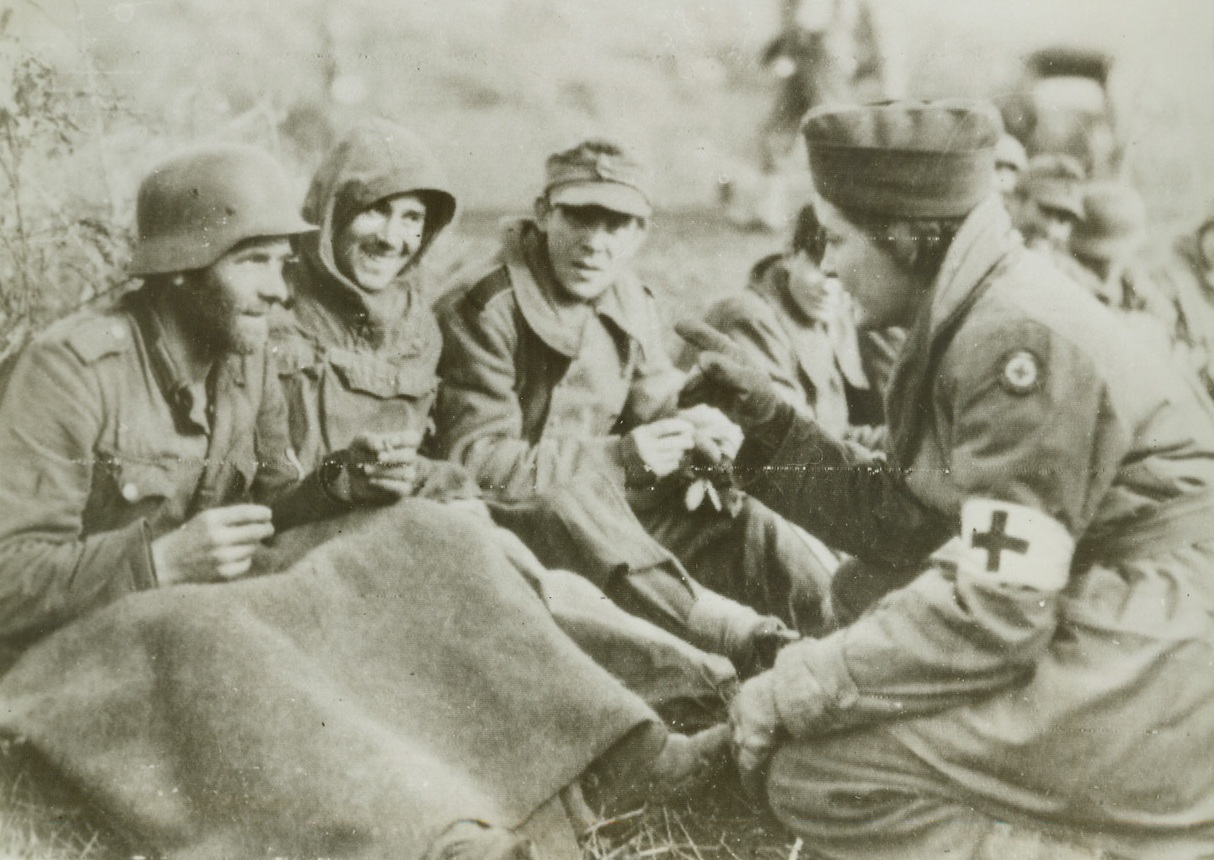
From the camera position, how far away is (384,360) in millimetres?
3756

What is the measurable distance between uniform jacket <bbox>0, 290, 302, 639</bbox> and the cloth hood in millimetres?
387

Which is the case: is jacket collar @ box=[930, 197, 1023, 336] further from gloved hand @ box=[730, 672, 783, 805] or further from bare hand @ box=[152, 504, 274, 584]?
bare hand @ box=[152, 504, 274, 584]

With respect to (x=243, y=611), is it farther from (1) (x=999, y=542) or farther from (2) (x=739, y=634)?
(1) (x=999, y=542)

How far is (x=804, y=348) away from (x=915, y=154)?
2.26 ft

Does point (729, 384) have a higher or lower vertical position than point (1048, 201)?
lower

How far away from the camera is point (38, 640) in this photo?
372cm

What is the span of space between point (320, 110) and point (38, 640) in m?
1.88

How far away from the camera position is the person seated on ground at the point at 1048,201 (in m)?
3.72

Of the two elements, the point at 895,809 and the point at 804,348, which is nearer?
the point at 895,809

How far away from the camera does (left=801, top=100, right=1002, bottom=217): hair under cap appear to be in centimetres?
364

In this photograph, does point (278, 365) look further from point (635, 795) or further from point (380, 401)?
point (635, 795)

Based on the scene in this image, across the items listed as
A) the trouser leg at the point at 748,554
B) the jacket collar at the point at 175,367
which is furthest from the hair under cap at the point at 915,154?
the jacket collar at the point at 175,367

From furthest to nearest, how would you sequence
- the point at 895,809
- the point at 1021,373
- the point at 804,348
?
the point at 804,348, the point at 895,809, the point at 1021,373

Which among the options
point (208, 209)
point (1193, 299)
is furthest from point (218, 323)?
point (1193, 299)
